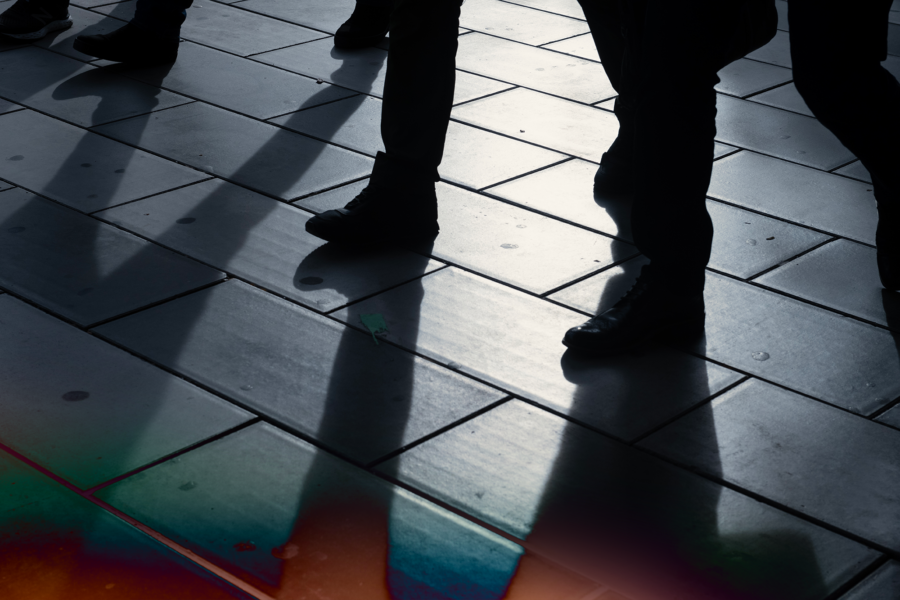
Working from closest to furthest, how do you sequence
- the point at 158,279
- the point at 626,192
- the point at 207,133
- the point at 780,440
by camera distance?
the point at 780,440, the point at 158,279, the point at 626,192, the point at 207,133

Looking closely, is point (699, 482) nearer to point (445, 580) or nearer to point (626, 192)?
point (445, 580)

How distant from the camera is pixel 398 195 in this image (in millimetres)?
3574

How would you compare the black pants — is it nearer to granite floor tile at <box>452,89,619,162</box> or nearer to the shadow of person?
the shadow of person

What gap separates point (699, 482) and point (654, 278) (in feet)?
2.42

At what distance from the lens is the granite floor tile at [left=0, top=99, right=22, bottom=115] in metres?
4.67

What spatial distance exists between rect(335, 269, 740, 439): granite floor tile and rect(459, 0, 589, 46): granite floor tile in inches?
116

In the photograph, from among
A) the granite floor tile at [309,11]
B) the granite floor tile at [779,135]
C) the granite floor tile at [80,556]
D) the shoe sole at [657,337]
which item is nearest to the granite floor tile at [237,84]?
the granite floor tile at [309,11]

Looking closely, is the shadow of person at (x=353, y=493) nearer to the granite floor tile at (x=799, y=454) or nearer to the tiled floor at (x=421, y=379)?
the tiled floor at (x=421, y=379)

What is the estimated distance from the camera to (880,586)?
2.17 m

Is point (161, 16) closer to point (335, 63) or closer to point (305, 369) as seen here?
point (335, 63)

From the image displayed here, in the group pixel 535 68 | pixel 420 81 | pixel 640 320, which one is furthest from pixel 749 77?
pixel 640 320

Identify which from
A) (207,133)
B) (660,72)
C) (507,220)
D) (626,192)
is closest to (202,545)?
(660,72)

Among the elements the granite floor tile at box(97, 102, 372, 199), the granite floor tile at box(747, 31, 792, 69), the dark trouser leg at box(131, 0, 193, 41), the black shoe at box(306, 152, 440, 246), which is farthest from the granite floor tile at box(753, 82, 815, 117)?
the dark trouser leg at box(131, 0, 193, 41)

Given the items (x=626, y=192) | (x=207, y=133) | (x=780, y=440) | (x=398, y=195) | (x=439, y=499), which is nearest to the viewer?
(x=439, y=499)
